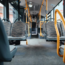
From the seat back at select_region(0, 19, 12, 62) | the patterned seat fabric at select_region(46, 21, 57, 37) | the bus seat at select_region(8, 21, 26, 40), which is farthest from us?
the bus seat at select_region(8, 21, 26, 40)

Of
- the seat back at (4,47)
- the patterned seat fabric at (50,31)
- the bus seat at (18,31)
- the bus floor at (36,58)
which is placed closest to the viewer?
the seat back at (4,47)

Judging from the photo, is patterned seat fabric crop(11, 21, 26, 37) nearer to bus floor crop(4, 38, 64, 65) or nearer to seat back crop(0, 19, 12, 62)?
bus floor crop(4, 38, 64, 65)

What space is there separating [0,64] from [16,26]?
7.17 ft

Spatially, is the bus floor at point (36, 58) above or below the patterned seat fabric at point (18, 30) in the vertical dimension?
below

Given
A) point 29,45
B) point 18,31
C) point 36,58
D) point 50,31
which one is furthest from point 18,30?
point 36,58

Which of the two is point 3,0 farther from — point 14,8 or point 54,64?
point 54,64

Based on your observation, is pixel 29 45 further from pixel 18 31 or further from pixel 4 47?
pixel 4 47

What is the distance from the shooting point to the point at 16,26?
10.2ft

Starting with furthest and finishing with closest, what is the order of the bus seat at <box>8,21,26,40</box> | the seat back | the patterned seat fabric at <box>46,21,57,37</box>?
1. the bus seat at <box>8,21,26,40</box>
2. the patterned seat fabric at <box>46,21,57,37</box>
3. the seat back

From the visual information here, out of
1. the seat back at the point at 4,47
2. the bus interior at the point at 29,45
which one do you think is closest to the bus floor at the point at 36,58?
the bus interior at the point at 29,45

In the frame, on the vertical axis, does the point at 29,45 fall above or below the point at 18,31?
below

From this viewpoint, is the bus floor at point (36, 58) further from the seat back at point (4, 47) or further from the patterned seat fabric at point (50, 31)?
the seat back at point (4, 47)

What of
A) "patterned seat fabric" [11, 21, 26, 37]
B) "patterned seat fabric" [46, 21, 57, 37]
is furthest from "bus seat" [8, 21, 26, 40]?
"patterned seat fabric" [46, 21, 57, 37]

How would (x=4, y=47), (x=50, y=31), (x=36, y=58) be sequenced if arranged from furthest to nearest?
(x=50, y=31) → (x=36, y=58) → (x=4, y=47)
